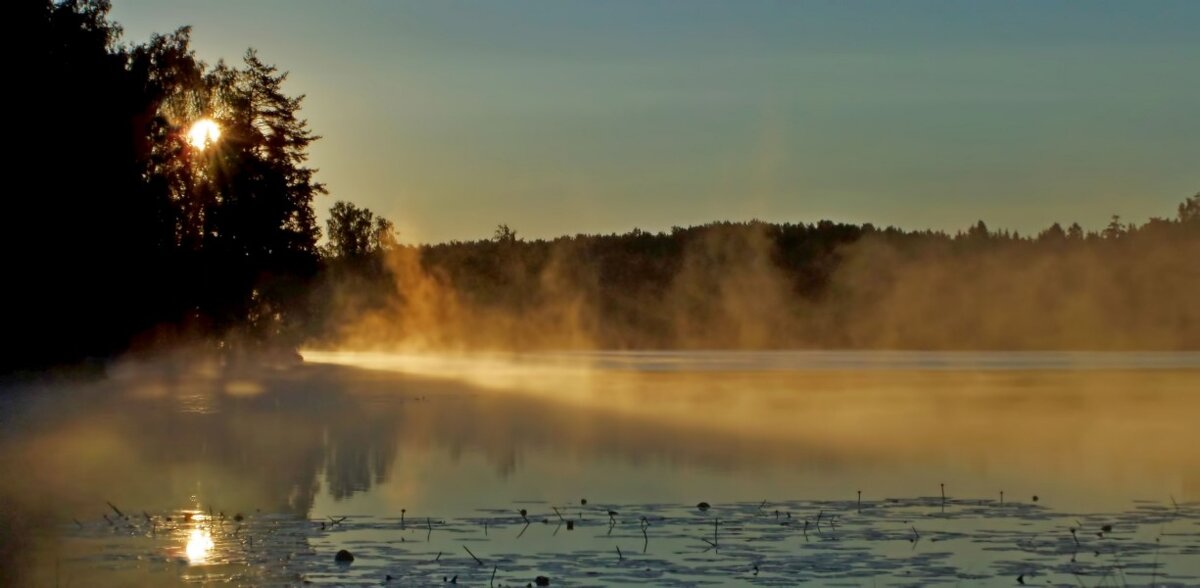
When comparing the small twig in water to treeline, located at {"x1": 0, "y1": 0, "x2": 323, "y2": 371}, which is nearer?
the small twig in water

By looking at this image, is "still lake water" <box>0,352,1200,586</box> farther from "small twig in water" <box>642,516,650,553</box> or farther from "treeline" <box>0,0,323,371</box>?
"treeline" <box>0,0,323,371</box>

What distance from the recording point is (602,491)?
20688 mm

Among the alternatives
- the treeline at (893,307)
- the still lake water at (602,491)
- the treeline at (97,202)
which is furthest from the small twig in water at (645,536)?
the treeline at (893,307)

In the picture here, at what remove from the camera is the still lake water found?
14.3 m

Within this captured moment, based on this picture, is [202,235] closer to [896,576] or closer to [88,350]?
[88,350]

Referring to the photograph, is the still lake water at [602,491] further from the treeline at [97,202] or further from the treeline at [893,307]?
the treeline at [893,307]

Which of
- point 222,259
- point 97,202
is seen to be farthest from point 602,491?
point 222,259

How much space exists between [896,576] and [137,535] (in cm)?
777

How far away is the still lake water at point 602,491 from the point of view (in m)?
14.3

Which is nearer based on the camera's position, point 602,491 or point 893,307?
point 602,491

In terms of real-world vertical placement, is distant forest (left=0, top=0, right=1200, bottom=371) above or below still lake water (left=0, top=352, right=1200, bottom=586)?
above

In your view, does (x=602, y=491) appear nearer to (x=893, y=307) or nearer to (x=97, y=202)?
(x=97, y=202)

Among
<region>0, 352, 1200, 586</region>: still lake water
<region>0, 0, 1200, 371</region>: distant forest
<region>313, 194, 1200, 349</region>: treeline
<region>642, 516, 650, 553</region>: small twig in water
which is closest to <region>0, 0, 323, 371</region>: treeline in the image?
<region>0, 0, 1200, 371</region>: distant forest

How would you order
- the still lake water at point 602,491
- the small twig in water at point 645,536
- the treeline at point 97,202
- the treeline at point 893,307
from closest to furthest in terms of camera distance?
the still lake water at point 602,491 < the small twig in water at point 645,536 < the treeline at point 97,202 < the treeline at point 893,307
